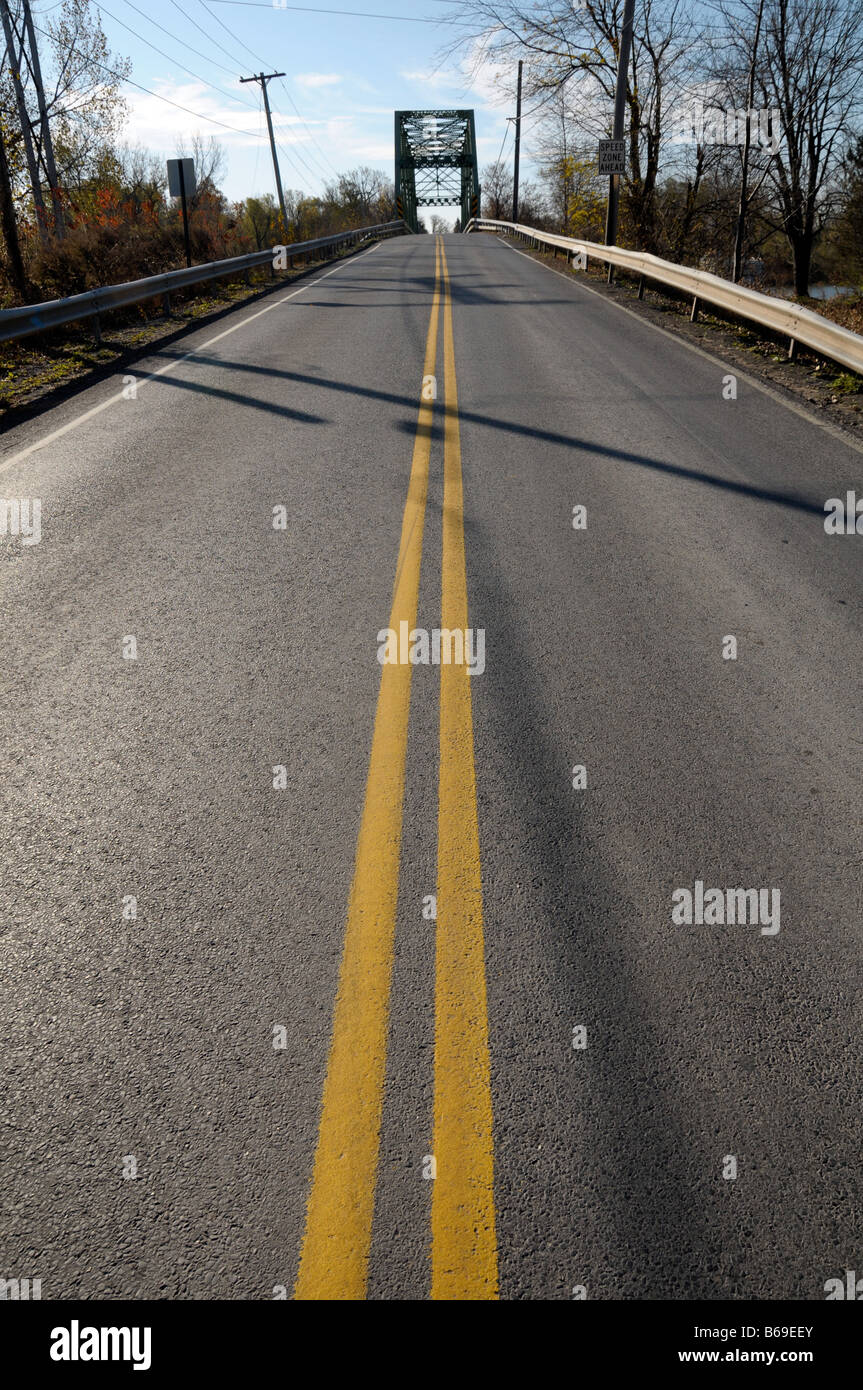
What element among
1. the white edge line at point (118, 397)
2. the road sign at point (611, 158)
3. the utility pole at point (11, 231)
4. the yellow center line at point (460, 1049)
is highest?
the road sign at point (611, 158)

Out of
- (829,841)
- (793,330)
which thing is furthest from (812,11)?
(829,841)

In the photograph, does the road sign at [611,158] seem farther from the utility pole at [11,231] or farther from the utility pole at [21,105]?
the utility pole at [21,105]

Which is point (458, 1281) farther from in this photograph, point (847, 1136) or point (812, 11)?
point (812, 11)

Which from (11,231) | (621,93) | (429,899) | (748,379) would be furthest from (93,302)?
(621,93)

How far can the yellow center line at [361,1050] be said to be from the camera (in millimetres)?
1932

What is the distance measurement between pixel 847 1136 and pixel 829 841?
1206mm

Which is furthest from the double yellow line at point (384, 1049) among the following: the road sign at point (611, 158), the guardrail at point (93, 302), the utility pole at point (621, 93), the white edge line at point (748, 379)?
the road sign at point (611, 158)

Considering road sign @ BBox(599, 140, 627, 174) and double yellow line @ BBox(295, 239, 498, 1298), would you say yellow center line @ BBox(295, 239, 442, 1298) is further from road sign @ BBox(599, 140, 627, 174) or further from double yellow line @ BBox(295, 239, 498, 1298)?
road sign @ BBox(599, 140, 627, 174)

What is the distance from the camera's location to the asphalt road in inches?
78.9

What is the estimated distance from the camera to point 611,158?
19984 mm

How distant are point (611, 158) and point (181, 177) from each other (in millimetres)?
9482

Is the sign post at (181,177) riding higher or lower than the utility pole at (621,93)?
lower

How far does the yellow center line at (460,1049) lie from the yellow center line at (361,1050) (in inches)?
6.1

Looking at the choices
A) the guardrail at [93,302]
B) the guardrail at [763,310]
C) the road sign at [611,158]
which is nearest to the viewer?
the guardrail at [763,310]
